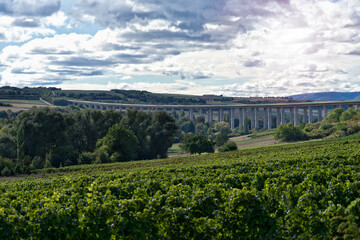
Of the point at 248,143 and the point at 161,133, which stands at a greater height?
the point at 161,133

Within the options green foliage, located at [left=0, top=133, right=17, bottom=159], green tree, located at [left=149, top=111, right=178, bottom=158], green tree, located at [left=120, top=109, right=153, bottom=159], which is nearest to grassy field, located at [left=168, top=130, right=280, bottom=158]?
green tree, located at [left=149, top=111, right=178, bottom=158]

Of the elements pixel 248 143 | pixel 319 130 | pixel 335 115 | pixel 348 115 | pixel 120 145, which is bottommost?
pixel 248 143

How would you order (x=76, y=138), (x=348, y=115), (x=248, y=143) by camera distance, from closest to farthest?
1. (x=76, y=138)
2. (x=248, y=143)
3. (x=348, y=115)

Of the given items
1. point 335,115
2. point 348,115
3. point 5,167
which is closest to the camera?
point 5,167

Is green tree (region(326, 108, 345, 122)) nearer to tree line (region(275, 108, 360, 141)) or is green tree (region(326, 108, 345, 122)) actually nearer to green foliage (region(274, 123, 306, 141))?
tree line (region(275, 108, 360, 141))

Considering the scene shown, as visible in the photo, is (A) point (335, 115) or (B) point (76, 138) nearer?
(B) point (76, 138)

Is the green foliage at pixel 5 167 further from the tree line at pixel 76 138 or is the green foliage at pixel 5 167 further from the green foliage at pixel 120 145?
the green foliage at pixel 120 145

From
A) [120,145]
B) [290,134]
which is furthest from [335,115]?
[120,145]

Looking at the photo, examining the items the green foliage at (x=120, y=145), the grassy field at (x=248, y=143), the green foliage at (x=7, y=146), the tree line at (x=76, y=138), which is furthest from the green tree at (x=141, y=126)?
the green foliage at (x=7, y=146)

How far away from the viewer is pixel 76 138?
345 feet

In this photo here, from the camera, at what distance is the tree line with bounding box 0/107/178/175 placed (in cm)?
8631

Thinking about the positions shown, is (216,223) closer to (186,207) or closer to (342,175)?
(186,207)

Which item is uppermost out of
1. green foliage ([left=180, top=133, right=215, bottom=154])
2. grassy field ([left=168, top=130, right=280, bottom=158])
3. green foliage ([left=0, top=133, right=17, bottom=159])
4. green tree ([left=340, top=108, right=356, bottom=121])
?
green tree ([left=340, top=108, right=356, bottom=121])

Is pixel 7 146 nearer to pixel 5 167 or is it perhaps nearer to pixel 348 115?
pixel 5 167
